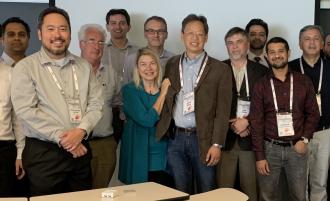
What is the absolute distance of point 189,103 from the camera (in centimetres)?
316

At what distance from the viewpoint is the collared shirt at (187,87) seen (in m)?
3.17

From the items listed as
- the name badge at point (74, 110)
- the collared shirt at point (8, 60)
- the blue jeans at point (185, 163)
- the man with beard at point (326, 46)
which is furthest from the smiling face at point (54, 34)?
the man with beard at point (326, 46)

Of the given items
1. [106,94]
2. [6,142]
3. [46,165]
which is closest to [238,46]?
[106,94]

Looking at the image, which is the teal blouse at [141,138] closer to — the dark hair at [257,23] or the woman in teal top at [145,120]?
the woman in teal top at [145,120]

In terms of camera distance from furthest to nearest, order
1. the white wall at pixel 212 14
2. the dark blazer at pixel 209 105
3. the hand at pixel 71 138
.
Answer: the white wall at pixel 212 14, the dark blazer at pixel 209 105, the hand at pixel 71 138

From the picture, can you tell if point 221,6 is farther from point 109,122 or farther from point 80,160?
point 80,160

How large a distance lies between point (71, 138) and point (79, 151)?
12 centimetres

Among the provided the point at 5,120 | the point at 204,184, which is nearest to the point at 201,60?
the point at 204,184

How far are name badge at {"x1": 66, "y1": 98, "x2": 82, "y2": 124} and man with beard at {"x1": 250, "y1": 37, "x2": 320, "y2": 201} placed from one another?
1414 mm

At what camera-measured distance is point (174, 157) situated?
3207 millimetres

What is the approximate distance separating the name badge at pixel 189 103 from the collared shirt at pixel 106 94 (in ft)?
2.15

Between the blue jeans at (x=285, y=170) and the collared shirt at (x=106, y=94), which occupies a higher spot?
the collared shirt at (x=106, y=94)

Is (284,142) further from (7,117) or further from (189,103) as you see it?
(7,117)

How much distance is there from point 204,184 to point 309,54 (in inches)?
57.5
